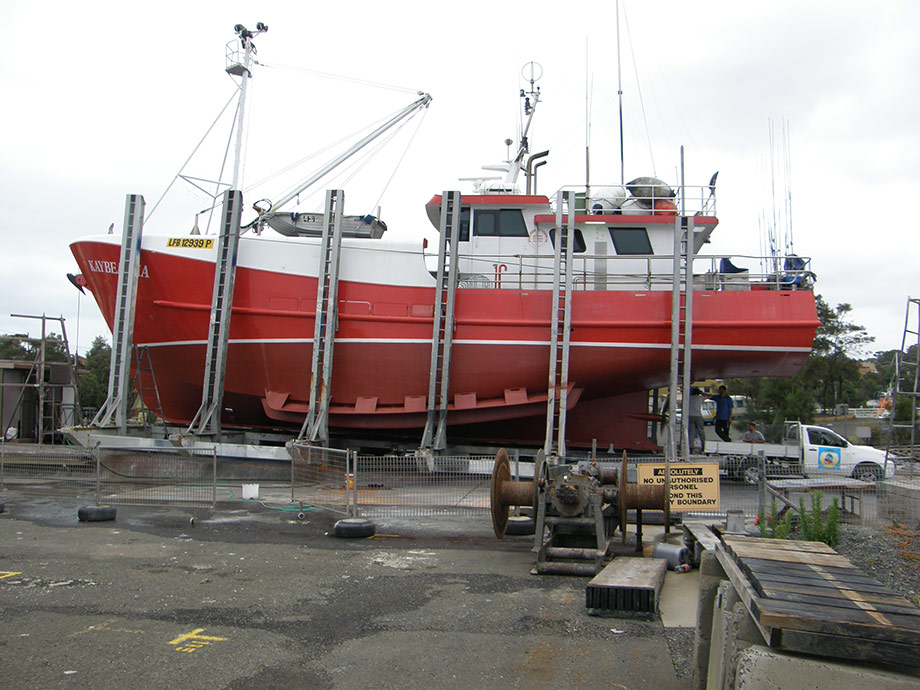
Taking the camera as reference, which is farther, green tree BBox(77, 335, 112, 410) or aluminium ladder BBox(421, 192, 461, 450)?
green tree BBox(77, 335, 112, 410)

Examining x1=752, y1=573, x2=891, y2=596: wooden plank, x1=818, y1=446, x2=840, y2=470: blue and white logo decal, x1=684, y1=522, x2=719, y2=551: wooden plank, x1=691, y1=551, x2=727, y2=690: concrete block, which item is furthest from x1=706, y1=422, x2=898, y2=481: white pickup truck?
x1=752, y1=573, x2=891, y2=596: wooden plank

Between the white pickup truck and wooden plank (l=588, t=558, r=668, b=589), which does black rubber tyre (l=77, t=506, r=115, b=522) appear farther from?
the white pickup truck

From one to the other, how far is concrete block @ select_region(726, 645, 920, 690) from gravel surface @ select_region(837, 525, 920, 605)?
3123mm

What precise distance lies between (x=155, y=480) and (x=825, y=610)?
10150 mm

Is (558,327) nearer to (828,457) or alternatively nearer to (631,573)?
(828,457)

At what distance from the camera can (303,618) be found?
5086 millimetres

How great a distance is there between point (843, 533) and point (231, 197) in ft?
41.2

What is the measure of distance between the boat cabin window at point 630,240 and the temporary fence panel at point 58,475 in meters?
11.2

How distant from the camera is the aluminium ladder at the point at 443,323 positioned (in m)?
14.0

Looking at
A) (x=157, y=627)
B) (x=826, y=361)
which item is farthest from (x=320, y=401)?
(x=826, y=361)

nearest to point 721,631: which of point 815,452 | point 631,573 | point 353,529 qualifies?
point 631,573

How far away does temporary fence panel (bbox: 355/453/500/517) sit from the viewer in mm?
9586

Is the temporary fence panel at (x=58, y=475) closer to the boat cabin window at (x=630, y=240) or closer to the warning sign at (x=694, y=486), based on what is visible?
the warning sign at (x=694, y=486)

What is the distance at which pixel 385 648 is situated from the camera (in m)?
4.49
